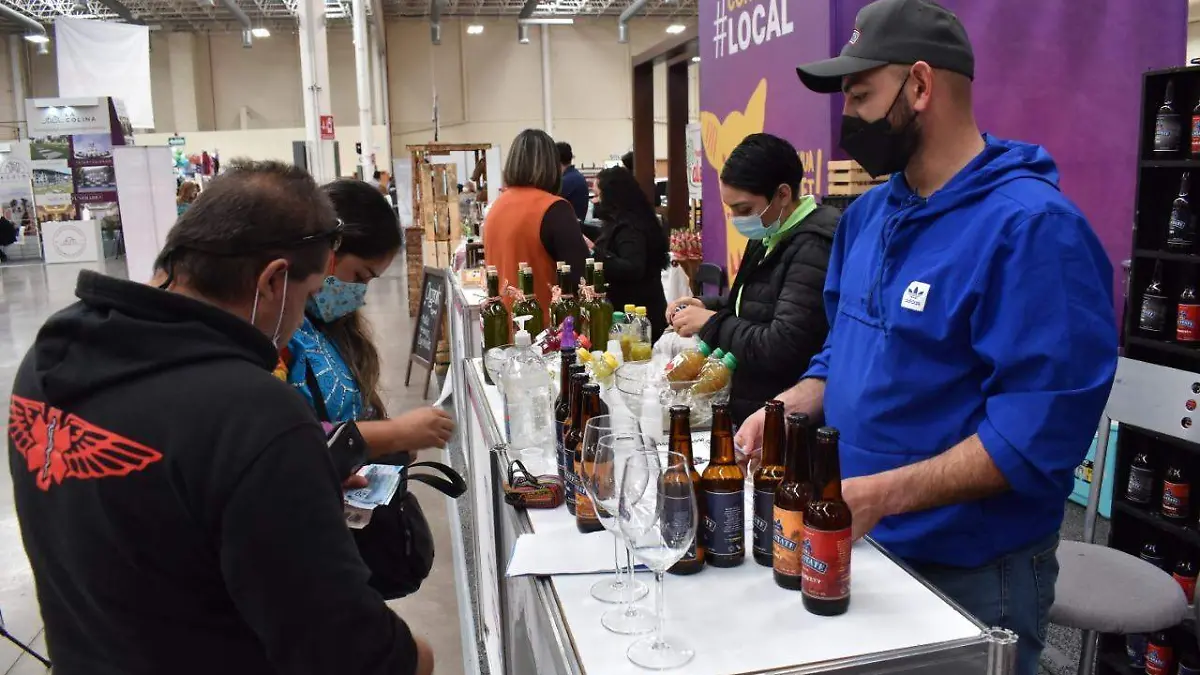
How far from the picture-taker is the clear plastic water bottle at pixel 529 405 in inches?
85.1

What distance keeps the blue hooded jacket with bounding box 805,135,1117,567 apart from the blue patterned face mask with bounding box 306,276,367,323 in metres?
1.20

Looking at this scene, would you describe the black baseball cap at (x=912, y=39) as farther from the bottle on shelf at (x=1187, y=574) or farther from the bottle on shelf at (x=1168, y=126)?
the bottle on shelf at (x=1187, y=574)

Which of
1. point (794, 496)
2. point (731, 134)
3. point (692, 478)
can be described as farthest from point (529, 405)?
point (731, 134)

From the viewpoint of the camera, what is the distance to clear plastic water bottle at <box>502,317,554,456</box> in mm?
2162

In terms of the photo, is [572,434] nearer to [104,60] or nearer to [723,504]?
[723,504]

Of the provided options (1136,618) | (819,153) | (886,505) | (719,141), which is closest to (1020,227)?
(886,505)

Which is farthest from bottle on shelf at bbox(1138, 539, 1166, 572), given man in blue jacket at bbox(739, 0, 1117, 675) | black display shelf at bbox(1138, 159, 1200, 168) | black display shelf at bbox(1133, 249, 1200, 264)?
man in blue jacket at bbox(739, 0, 1117, 675)

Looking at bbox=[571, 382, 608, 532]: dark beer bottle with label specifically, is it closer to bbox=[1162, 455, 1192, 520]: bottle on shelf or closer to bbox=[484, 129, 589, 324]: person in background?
bbox=[1162, 455, 1192, 520]: bottle on shelf

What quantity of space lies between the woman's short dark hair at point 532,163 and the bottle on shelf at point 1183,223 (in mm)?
2508

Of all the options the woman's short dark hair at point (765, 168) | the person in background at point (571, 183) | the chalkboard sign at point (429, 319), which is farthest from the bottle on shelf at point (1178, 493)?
the person in background at point (571, 183)

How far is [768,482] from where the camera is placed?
1396 millimetres

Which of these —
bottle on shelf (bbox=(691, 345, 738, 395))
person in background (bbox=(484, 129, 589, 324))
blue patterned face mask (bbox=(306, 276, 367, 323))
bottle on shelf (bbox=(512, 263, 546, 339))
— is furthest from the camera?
person in background (bbox=(484, 129, 589, 324))

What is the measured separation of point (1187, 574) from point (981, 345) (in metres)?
2.23

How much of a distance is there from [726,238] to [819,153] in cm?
147
